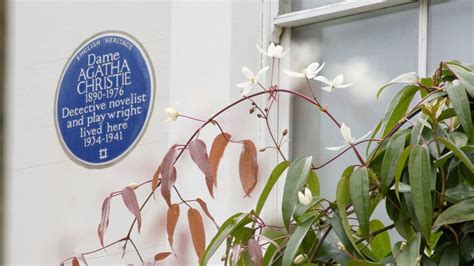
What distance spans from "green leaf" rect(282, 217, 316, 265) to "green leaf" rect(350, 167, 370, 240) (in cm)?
10

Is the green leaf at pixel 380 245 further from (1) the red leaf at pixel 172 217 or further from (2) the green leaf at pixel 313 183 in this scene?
(1) the red leaf at pixel 172 217

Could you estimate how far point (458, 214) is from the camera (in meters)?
1.25

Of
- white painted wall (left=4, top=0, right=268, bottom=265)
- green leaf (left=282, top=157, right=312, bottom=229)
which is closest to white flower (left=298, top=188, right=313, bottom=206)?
green leaf (left=282, top=157, right=312, bottom=229)

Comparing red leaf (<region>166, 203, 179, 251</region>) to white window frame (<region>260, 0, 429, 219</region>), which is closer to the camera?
red leaf (<region>166, 203, 179, 251</region>)

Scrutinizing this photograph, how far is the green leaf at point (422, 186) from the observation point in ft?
4.03

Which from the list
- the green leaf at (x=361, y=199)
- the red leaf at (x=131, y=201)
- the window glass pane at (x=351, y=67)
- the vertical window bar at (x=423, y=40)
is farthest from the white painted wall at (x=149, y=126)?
the green leaf at (x=361, y=199)

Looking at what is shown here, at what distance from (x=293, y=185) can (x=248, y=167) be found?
19 cm

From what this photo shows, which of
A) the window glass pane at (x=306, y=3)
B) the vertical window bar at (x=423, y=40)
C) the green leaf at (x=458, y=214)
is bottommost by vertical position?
the green leaf at (x=458, y=214)

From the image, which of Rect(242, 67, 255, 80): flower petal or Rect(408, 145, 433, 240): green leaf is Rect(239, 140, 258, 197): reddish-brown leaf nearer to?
Rect(242, 67, 255, 80): flower petal

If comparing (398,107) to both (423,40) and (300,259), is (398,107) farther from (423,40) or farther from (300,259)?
(423,40)

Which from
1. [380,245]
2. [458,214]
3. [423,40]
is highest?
[423,40]

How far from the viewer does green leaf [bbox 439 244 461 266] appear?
4.16 ft

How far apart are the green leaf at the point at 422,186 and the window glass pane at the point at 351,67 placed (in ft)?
2.67

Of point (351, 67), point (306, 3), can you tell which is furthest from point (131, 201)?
point (306, 3)
